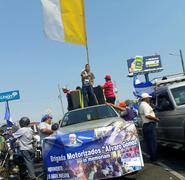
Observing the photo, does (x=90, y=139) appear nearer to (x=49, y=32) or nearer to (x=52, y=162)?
(x=52, y=162)

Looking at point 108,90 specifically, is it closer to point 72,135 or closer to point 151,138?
point 151,138

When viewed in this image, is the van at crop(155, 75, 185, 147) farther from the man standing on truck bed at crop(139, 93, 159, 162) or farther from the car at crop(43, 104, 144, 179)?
the car at crop(43, 104, 144, 179)

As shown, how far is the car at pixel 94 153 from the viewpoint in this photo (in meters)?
9.57

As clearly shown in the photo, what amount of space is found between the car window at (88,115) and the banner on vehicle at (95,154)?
191 centimetres

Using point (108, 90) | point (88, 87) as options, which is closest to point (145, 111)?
point (88, 87)

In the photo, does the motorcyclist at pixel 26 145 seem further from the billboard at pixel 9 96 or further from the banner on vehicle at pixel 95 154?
the billboard at pixel 9 96

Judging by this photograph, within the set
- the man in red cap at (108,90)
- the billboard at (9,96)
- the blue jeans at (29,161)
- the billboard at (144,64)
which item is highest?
the billboard at (144,64)

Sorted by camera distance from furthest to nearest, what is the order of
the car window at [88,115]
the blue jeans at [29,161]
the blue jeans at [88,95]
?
the blue jeans at [88,95], the car window at [88,115], the blue jeans at [29,161]

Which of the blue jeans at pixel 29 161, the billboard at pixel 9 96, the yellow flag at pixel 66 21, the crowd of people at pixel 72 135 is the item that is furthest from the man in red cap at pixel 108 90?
the billboard at pixel 9 96

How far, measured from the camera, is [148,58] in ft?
258

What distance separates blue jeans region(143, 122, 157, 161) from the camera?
12.2 metres

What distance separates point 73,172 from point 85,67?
545 cm

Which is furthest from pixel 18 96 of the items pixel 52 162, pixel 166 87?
pixel 52 162

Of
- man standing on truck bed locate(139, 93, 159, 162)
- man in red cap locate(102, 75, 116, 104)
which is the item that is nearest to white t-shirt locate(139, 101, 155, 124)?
man standing on truck bed locate(139, 93, 159, 162)
